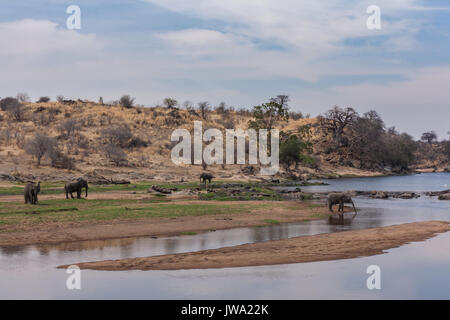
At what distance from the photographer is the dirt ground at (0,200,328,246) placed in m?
18.4

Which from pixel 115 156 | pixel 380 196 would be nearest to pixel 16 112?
pixel 115 156

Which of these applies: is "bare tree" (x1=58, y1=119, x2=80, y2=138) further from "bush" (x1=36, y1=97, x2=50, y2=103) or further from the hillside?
"bush" (x1=36, y1=97, x2=50, y2=103)

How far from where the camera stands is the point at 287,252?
16469 millimetres

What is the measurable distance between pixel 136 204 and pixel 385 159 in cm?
7740

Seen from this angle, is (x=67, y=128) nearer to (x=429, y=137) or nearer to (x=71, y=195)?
(x=71, y=195)

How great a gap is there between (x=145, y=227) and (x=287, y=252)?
710 cm

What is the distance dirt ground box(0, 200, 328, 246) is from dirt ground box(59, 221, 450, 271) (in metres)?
4.33

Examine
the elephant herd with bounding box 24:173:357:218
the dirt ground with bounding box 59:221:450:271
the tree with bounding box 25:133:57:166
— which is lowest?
the dirt ground with bounding box 59:221:450:271

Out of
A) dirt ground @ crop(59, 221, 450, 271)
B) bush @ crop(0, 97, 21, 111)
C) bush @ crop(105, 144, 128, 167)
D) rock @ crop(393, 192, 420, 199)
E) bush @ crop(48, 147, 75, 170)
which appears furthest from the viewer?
bush @ crop(0, 97, 21, 111)

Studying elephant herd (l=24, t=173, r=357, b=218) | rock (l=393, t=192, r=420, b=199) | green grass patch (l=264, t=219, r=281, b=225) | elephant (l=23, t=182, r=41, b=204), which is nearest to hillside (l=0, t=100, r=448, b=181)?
elephant herd (l=24, t=173, r=357, b=218)

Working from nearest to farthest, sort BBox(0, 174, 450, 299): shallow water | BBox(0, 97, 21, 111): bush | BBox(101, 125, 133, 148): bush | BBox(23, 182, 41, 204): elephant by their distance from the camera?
BBox(0, 174, 450, 299): shallow water < BBox(23, 182, 41, 204): elephant < BBox(101, 125, 133, 148): bush < BBox(0, 97, 21, 111): bush

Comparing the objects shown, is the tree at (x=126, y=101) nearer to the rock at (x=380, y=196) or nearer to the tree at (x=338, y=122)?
the tree at (x=338, y=122)

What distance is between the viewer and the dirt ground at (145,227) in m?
18.4

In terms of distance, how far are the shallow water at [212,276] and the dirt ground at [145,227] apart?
1063mm
